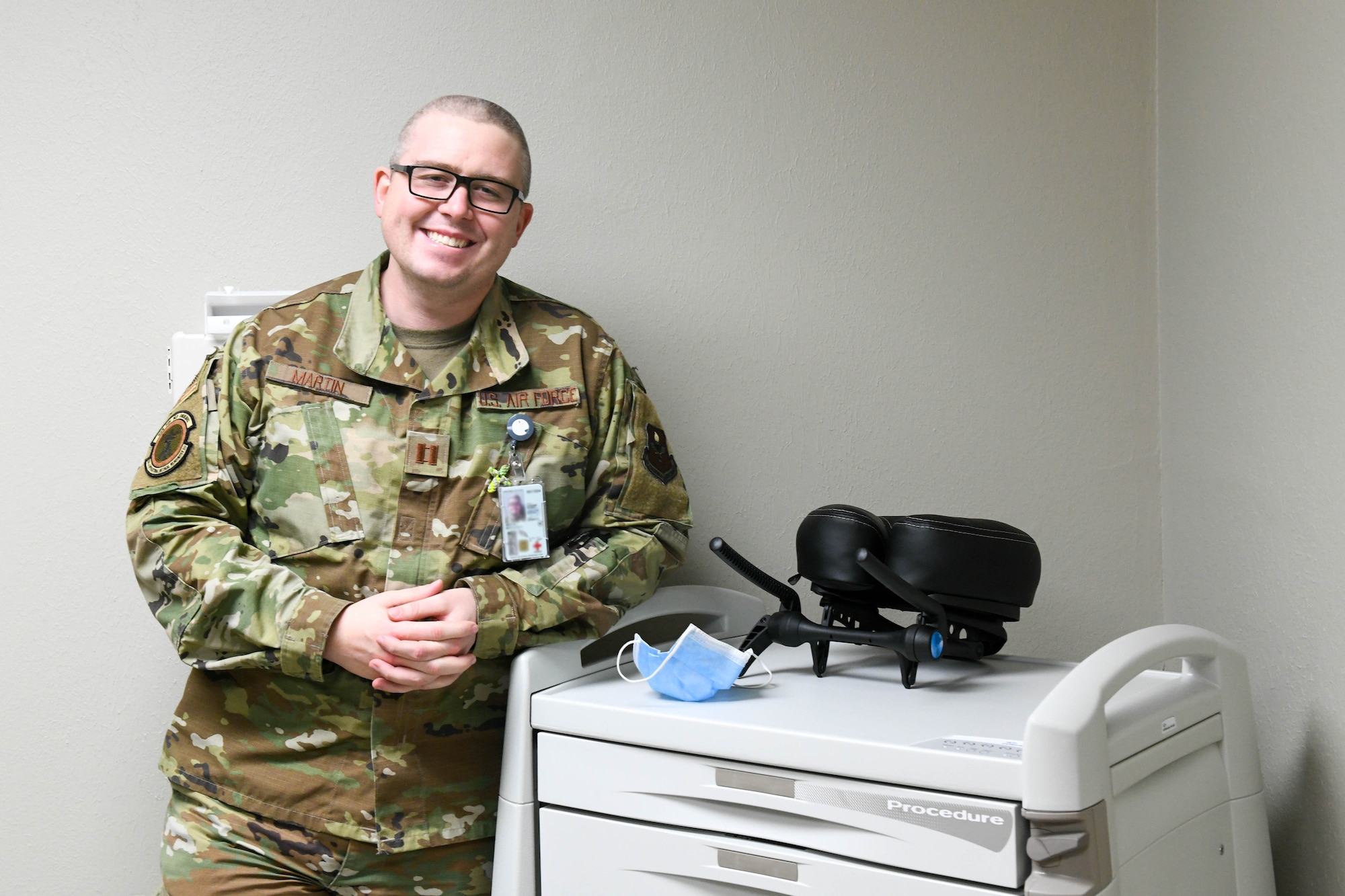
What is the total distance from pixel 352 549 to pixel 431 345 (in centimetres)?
33

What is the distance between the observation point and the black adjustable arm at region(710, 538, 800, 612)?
1.33 metres

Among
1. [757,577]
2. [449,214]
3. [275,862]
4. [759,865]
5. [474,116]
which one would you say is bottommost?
[275,862]

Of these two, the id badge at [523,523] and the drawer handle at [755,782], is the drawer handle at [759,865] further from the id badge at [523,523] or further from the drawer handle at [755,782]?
the id badge at [523,523]

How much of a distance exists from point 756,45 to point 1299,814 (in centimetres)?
151

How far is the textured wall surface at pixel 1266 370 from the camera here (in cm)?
139

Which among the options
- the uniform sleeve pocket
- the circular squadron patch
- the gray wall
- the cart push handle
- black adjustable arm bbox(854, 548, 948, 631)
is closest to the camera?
the cart push handle

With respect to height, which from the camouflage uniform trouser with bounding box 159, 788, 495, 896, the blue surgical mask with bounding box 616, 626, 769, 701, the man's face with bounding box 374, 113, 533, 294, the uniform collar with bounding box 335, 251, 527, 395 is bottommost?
the camouflage uniform trouser with bounding box 159, 788, 495, 896

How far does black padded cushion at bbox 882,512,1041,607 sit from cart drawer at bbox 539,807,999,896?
39 cm

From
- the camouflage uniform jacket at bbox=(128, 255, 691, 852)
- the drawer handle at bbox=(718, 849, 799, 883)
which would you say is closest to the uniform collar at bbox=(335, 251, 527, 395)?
the camouflage uniform jacket at bbox=(128, 255, 691, 852)

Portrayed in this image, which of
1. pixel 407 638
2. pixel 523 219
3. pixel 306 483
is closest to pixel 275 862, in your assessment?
pixel 407 638

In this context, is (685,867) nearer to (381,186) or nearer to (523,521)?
(523,521)

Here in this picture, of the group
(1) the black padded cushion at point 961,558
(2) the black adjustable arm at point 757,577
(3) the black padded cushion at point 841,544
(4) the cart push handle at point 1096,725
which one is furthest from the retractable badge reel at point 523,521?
(4) the cart push handle at point 1096,725

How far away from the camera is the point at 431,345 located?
1579mm

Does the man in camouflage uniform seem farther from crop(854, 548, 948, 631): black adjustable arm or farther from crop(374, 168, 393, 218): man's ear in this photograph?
crop(854, 548, 948, 631): black adjustable arm
